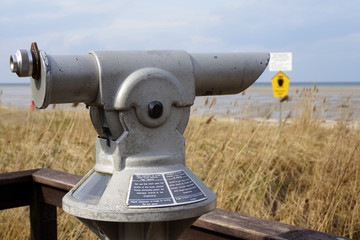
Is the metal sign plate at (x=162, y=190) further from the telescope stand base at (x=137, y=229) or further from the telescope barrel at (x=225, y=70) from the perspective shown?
the telescope barrel at (x=225, y=70)

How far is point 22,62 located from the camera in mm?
1228

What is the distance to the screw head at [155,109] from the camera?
1278 mm

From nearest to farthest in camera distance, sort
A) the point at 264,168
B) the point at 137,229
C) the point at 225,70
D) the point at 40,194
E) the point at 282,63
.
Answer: the point at 137,229 < the point at 225,70 < the point at 40,194 < the point at 264,168 < the point at 282,63

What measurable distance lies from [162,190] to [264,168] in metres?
3.19

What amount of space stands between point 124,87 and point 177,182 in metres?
0.32

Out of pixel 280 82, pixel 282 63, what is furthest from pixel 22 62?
pixel 280 82

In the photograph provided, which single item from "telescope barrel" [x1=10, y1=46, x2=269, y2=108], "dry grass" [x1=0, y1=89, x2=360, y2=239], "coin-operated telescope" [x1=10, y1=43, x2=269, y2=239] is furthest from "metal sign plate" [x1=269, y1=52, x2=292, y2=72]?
"coin-operated telescope" [x1=10, y1=43, x2=269, y2=239]

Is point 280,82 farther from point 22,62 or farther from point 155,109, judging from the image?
point 22,62

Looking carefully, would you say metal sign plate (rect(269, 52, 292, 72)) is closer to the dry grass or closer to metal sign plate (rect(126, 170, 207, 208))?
the dry grass

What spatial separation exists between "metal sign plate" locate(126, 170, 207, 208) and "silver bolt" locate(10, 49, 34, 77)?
1.39 ft

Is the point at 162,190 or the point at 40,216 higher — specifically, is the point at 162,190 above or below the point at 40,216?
above

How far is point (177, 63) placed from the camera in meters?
1.36

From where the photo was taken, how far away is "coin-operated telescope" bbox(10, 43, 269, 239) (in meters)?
1.23

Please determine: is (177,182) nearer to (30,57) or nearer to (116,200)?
(116,200)
